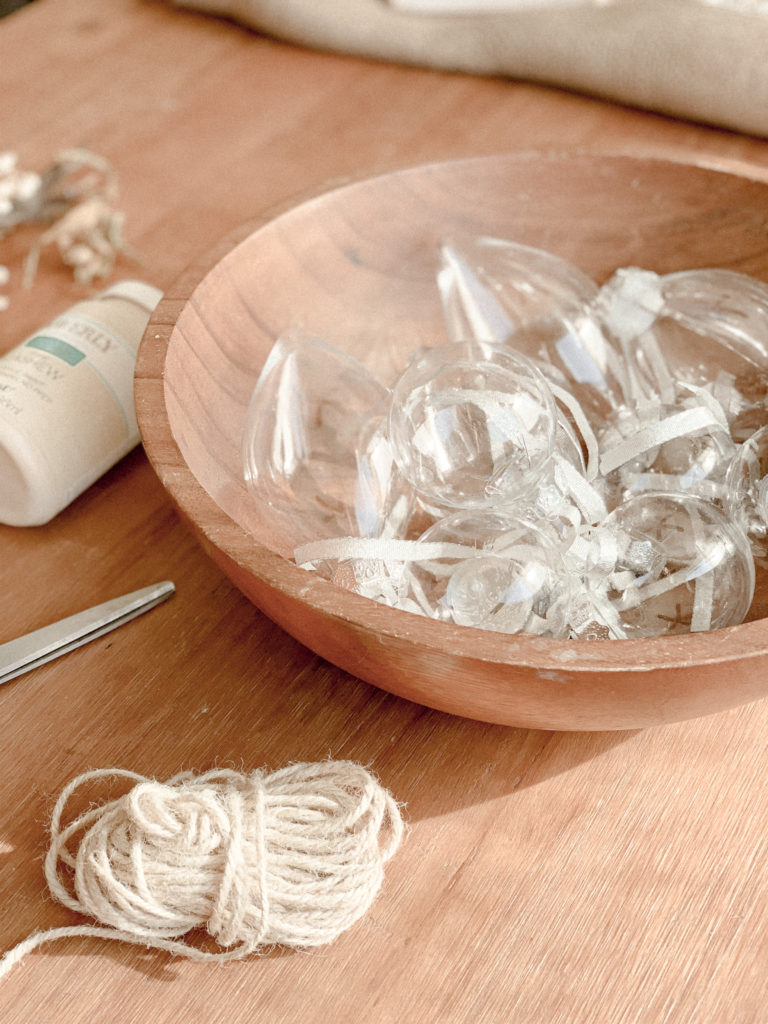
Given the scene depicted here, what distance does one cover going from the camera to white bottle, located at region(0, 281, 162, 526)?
51cm

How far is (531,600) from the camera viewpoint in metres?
0.40

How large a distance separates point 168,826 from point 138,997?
0.20 ft

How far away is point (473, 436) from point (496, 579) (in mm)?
75

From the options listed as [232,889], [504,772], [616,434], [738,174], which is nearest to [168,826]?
[232,889]

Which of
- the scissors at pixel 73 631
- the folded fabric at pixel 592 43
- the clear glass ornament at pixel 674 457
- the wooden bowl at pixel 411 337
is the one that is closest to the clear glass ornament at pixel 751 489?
the clear glass ornament at pixel 674 457

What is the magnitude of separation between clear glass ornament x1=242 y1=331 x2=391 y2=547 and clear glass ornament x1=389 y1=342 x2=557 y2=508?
0.14 ft

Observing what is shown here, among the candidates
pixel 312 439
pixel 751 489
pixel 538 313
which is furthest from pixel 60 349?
pixel 751 489

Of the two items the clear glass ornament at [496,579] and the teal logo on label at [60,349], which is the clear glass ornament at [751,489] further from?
the teal logo on label at [60,349]

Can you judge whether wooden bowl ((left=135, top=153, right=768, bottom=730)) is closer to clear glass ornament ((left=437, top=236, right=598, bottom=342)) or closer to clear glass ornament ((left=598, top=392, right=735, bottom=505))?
clear glass ornament ((left=437, top=236, right=598, bottom=342))

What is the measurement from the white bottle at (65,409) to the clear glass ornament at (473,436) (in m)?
0.18

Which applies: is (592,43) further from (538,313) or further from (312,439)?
(312,439)

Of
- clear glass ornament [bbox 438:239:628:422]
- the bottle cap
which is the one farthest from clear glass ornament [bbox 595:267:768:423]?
the bottle cap

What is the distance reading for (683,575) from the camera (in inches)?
15.8

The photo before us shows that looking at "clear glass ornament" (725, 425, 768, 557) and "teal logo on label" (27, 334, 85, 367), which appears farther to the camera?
Result: "teal logo on label" (27, 334, 85, 367)
